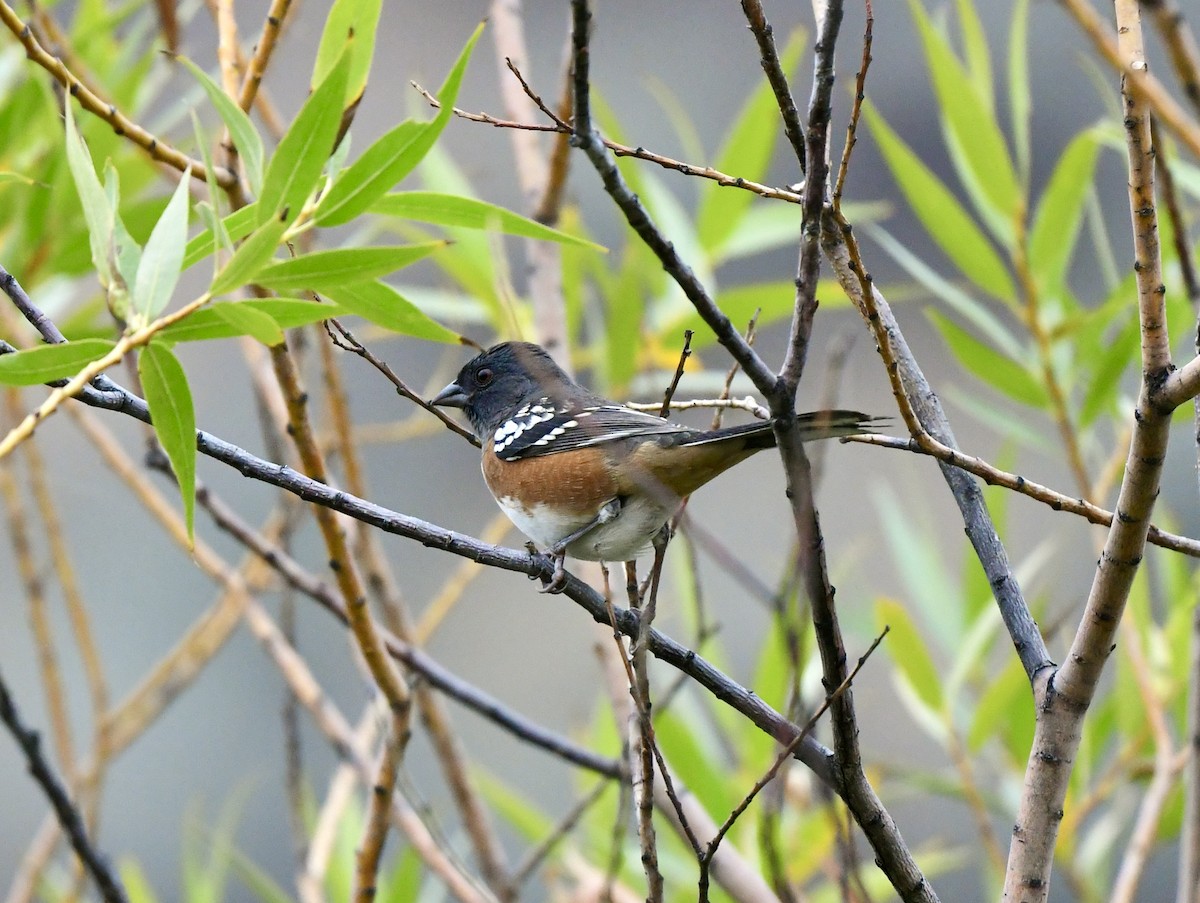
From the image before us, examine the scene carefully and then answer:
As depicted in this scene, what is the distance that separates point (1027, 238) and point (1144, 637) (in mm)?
853

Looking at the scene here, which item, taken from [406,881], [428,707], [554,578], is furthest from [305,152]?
[406,881]

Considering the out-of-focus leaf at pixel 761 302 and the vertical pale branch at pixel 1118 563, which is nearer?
the vertical pale branch at pixel 1118 563

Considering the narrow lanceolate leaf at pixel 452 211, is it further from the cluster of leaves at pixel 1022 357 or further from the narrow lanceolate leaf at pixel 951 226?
the narrow lanceolate leaf at pixel 951 226

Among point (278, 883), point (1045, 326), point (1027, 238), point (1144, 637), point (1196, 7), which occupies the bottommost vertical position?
point (278, 883)

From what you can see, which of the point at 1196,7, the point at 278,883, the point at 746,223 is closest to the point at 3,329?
the point at 746,223

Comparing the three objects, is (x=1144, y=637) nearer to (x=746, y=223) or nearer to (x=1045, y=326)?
(x=1045, y=326)

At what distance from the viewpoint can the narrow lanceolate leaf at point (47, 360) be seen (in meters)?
0.97

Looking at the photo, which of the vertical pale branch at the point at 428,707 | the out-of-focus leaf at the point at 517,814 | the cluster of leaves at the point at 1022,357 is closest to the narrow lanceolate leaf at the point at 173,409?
the vertical pale branch at the point at 428,707

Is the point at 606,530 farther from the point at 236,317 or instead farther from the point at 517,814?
the point at 236,317

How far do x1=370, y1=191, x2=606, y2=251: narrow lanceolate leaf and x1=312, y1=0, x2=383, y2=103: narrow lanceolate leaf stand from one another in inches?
8.0

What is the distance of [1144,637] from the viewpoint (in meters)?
2.42

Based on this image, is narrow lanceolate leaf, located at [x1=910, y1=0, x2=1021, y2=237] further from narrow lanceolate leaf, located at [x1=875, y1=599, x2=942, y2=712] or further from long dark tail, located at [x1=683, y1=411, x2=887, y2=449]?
long dark tail, located at [x1=683, y1=411, x2=887, y2=449]

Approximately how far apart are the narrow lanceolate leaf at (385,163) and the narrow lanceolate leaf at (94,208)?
179mm

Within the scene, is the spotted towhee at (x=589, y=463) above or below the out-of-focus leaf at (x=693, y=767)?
above
